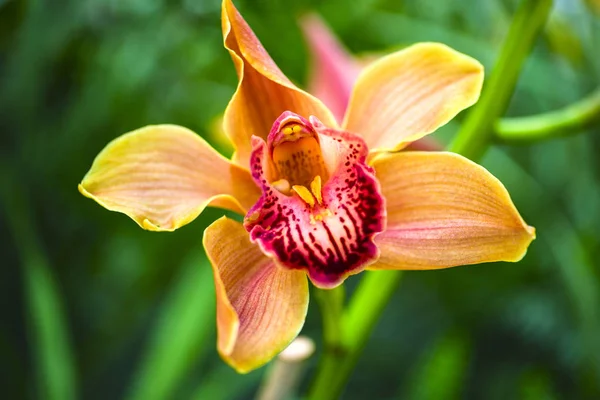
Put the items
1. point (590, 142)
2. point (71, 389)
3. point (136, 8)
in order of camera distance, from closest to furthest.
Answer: point (71, 389), point (136, 8), point (590, 142)

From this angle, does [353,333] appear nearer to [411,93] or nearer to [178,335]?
[411,93]

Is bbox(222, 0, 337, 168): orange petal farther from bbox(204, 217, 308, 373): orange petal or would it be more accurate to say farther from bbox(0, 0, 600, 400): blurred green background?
bbox(0, 0, 600, 400): blurred green background

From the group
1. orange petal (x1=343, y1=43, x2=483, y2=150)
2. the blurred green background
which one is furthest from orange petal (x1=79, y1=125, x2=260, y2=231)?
the blurred green background

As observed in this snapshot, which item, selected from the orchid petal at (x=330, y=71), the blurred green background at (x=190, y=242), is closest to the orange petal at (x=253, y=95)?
the orchid petal at (x=330, y=71)

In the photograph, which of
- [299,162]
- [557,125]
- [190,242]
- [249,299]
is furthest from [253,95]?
[190,242]

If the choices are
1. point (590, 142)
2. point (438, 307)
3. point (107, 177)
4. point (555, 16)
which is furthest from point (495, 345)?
point (107, 177)

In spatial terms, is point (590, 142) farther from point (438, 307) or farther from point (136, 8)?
point (136, 8)

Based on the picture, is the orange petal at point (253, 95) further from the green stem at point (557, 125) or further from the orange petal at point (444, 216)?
the green stem at point (557, 125)
